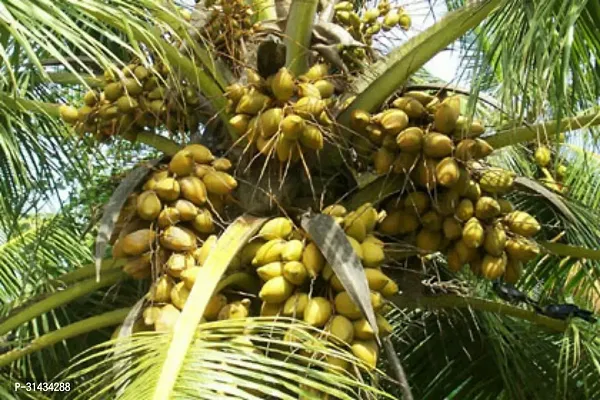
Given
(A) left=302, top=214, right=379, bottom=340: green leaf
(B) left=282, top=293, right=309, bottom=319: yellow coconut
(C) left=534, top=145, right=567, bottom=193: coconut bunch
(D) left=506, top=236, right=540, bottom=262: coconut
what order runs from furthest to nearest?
(C) left=534, top=145, right=567, bottom=193: coconut bunch < (D) left=506, top=236, right=540, bottom=262: coconut < (B) left=282, top=293, right=309, bottom=319: yellow coconut < (A) left=302, top=214, right=379, bottom=340: green leaf

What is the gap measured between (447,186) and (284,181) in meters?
0.41

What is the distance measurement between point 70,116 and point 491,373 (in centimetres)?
168

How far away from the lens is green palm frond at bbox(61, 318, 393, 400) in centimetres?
162

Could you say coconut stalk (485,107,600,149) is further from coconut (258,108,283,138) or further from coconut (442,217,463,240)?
coconut (258,108,283,138)

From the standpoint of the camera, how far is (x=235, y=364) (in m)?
1.68

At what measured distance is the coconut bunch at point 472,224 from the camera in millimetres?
2270

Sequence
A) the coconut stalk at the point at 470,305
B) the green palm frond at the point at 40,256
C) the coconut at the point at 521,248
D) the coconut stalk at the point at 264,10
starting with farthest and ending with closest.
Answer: the green palm frond at the point at 40,256, the coconut stalk at the point at 264,10, the coconut stalk at the point at 470,305, the coconut at the point at 521,248

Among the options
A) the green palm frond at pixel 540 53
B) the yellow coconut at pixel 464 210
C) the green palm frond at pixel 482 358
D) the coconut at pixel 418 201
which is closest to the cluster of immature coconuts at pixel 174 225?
the coconut at pixel 418 201

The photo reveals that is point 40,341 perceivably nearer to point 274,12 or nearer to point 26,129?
point 26,129

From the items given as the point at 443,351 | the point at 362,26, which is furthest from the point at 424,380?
the point at 362,26

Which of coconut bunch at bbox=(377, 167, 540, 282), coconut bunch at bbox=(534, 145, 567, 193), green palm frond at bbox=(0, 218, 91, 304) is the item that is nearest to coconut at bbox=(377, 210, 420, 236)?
coconut bunch at bbox=(377, 167, 540, 282)

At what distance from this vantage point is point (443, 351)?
3270 mm

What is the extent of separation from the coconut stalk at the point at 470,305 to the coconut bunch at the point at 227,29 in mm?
803

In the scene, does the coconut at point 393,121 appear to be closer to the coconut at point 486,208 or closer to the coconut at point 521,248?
the coconut at point 486,208
